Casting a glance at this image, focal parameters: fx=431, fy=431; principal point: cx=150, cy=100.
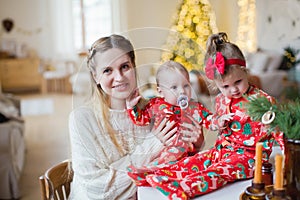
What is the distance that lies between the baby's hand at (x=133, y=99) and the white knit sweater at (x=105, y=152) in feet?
0.08

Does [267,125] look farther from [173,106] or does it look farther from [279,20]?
[279,20]

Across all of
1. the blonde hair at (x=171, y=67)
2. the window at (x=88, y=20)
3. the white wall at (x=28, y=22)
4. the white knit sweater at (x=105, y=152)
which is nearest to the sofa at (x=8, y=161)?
the white knit sweater at (x=105, y=152)

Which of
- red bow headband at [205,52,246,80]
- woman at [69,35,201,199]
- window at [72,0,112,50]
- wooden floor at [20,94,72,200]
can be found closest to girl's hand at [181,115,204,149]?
woman at [69,35,201,199]

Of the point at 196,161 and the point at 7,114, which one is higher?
the point at 196,161

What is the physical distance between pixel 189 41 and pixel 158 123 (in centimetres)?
19

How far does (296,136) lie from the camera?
721mm

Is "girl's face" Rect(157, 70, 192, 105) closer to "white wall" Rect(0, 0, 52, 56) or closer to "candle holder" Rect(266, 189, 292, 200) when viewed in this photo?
"candle holder" Rect(266, 189, 292, 200)

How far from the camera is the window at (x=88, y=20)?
23.8ft

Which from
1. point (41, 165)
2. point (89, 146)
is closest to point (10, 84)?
point (41, 165)

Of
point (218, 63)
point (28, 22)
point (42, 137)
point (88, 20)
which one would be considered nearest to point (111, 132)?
point (218, 63)

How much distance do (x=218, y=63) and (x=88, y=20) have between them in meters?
6.81

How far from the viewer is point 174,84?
920mm

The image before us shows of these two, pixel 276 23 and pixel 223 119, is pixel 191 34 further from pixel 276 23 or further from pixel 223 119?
pixel 276 23

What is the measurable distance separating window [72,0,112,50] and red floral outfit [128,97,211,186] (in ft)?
21.0
